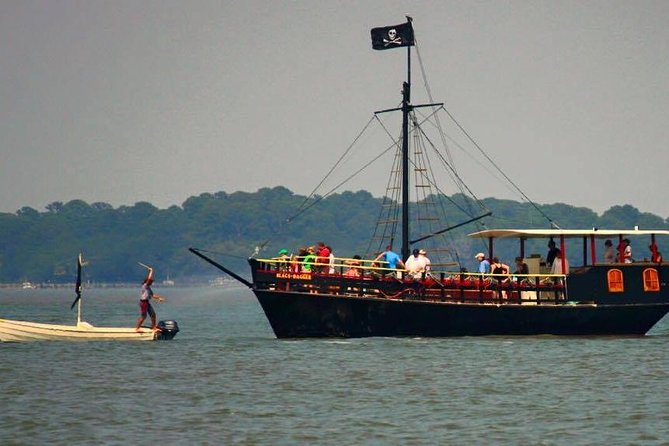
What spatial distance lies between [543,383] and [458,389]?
2.06 m

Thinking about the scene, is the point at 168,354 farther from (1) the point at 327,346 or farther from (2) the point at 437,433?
(2) the point at 437,433

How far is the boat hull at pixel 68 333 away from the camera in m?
41.0

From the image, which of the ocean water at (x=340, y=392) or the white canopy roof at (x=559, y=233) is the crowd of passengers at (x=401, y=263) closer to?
the white canopy roof at (x=559, y=233)

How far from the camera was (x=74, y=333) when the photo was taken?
41.2 meters

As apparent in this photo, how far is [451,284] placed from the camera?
40.5 m

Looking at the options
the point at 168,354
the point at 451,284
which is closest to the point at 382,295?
the point at 451,284

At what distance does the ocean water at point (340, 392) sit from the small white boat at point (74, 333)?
361mm

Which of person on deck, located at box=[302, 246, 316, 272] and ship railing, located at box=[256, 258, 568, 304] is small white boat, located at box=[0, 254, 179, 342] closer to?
ship railing, located at box=[256, 258, 568, 304]

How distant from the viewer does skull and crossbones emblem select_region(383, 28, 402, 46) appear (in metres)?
48.0

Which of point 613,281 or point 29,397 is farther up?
point 613,281

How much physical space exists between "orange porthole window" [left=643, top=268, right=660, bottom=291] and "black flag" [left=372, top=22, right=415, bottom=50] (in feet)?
38.3

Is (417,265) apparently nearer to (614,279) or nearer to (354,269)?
(354,269)

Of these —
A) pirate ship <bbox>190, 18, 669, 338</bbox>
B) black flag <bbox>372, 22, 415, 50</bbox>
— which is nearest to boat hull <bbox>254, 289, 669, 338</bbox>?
pirate ship <bbox>190, 18, 669, 338</bbox>

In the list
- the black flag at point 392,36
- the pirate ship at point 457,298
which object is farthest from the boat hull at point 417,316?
the black flag at point 392,36
